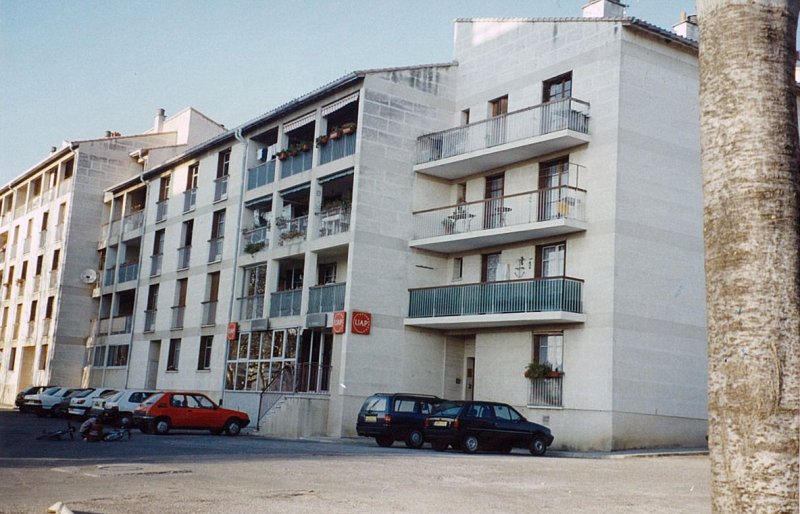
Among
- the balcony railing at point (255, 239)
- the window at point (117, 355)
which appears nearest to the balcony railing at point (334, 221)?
the balcony railing at point (255, 239)

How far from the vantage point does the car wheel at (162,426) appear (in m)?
26.7

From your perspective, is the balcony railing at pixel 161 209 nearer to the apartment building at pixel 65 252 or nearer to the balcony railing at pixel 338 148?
the apartment building at pixel 65 252

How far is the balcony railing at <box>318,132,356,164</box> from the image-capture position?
30250mm

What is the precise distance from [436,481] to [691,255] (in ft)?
52.2

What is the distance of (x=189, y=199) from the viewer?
40469 millimetres

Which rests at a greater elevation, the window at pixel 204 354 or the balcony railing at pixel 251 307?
the balcony railing at pixel 251 307

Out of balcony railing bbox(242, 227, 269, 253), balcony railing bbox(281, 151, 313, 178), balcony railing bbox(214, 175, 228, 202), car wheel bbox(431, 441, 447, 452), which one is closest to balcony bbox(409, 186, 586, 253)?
balcony railing bbox(281, 151, 313, 178)

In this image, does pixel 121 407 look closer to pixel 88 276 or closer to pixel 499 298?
pixel 499 298

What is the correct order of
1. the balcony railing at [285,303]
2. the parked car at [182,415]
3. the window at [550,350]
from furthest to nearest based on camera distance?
1. the balcony railing at [285,303]
2. the parked car at [182,415]
3. the window at [550,350]

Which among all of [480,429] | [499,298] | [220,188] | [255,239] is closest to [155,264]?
[220,188]

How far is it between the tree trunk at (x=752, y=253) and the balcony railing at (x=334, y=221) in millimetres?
24632

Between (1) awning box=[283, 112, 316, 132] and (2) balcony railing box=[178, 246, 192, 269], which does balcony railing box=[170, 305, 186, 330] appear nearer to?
(2) balcony railing box=[178, 246, 192, 269]

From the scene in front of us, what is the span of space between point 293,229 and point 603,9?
1337cm

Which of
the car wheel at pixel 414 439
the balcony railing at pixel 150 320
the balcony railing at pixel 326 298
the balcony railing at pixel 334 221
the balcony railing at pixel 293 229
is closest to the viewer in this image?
the car wheel at pixel 414 439
